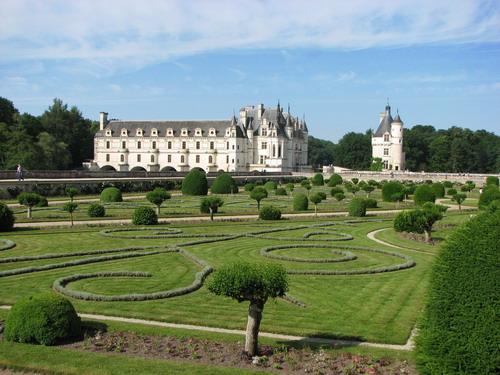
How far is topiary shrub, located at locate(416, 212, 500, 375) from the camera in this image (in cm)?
660

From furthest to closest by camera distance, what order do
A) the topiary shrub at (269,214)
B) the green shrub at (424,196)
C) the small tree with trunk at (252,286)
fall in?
the green shrub at (424,196)
the topiary shrub at (269,214)
the small tree with trunk at (252,286)

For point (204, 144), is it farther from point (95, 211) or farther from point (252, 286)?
point (252, 286)

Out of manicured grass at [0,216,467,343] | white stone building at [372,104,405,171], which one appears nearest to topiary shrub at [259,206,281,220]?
manicured grass at [0,216,467,343]

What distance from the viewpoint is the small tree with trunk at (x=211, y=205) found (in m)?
27.5

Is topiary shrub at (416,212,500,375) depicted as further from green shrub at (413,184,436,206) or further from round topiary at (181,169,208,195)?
round topiary at (181,169,208,195)

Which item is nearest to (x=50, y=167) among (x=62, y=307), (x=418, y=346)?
(x=62, y=307)

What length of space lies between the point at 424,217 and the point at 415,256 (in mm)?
3213

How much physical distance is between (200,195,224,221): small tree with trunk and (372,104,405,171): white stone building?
67543 mm

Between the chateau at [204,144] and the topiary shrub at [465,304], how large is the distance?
78.2m

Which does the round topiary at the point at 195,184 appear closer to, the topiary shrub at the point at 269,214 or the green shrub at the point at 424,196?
the topiary shrub at the point at 269,214

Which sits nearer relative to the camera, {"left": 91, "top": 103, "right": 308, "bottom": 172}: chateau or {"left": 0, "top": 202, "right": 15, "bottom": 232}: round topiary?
{"left": 0, "top": 202, "right": 15, "bottom": 232}: round topiary

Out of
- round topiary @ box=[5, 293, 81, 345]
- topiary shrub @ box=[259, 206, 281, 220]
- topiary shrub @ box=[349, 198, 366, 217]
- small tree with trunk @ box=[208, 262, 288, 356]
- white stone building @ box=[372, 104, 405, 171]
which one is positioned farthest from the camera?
white stone building @ box=[372, 104, 405, 171]

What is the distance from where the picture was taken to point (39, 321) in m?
9.38

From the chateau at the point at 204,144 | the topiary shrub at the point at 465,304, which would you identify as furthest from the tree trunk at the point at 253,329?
the chateau at the point at 204,144
